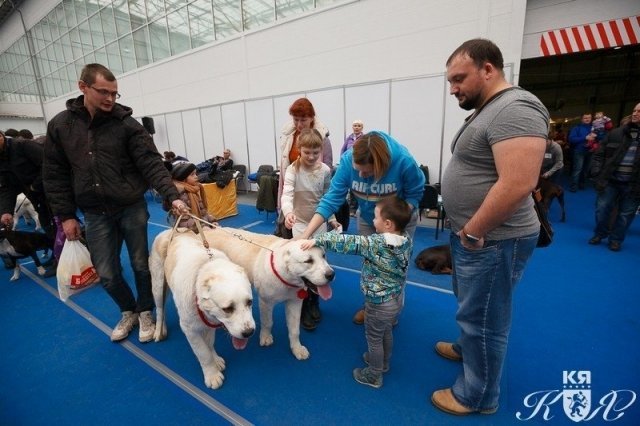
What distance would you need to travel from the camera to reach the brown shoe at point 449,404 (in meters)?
1.82

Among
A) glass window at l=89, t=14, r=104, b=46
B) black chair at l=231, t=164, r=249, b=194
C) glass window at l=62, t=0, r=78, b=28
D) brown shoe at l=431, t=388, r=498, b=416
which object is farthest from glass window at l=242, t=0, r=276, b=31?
glass window at l=62, t=0, r=78, b=28

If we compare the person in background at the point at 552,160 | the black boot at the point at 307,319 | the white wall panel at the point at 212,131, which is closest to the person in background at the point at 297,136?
the black boot at the point at 307,319

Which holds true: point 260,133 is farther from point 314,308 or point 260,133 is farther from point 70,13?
point 70,13

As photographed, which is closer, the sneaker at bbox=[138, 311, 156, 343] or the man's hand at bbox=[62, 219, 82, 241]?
the man's hand at bbox=[62, 219, 82, 241]

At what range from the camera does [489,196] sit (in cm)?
123

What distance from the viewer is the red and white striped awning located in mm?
4961

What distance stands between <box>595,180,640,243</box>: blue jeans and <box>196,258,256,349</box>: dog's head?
5125 mm

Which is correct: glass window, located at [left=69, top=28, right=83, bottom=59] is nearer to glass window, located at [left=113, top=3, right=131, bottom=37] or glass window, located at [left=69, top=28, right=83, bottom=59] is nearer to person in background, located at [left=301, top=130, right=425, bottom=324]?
glass window, located at [left=113, top=3, right=131, bottom=37]

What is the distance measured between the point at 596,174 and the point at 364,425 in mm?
5098

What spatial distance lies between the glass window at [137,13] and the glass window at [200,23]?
3099mm

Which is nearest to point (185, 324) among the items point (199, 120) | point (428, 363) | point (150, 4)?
point (428, 363)

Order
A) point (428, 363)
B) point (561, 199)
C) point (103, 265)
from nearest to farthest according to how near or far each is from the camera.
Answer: point (428, 363) < point (103, 265) < point (561, 199)

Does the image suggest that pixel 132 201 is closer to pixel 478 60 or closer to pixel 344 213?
pixel 344 213

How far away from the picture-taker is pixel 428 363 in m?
2.26
